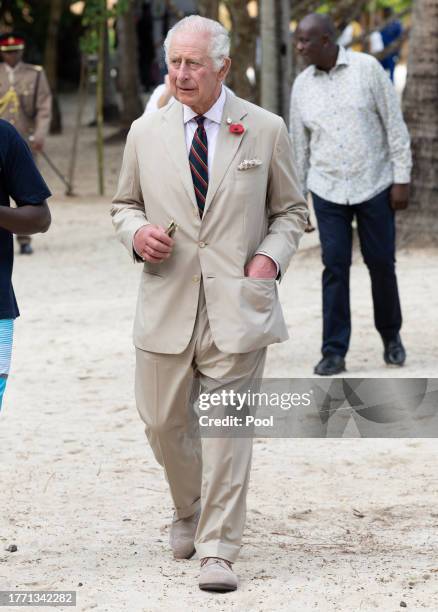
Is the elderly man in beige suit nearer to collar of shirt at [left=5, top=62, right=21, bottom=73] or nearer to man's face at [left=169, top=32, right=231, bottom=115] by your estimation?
man's face at [left=169, top=32, right=231, bottom=115]

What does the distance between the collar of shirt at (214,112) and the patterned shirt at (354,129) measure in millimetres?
2948

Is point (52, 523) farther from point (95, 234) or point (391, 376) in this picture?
point (95, 234)

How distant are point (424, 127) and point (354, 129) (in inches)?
171

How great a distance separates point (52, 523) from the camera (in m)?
5.49

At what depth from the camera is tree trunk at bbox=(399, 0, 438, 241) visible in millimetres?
11820

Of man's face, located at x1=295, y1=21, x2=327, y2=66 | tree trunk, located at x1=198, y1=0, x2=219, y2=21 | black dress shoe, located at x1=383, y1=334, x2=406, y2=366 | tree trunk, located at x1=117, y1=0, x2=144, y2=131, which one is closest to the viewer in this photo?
man's face, located at x1=295, y1=21, x2=327, y2=66

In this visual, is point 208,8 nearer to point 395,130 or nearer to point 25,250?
point 25,250

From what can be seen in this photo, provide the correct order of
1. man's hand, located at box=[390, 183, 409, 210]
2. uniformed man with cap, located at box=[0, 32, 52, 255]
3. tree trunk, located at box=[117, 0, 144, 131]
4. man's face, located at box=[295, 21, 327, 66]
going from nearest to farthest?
1. man's face, located at box=[295, 21, 327, 66]
2. man's hand, located at box=[390, 183, 409, 210]
3. uniformed man with cap, located at box=[0, 32, 52, 255]
4. tree trunk, located at box=[117, 0, 144, 131]

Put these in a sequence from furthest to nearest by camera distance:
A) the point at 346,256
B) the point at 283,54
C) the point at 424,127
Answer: the point at 283,54, the point at 424,127, the point at 346,256

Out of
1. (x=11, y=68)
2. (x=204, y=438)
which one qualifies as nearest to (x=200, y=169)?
(x=204, y=438)

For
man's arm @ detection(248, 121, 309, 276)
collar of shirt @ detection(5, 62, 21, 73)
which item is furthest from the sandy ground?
collar of shirt @ detection(5, 62, 21, 73)

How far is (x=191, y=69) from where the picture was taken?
4.58 metres

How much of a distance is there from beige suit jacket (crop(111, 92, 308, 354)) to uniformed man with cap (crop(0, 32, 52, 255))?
7.98 meters

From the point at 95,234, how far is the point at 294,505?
928 cm
